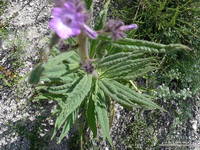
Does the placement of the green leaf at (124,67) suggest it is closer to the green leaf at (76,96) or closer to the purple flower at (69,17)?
the green leaf at (76,96)

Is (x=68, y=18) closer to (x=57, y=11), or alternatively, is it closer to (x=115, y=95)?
(x=57, y=11)

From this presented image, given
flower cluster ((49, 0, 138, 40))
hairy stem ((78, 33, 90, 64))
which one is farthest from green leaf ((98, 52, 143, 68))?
flower cluster ((49, 0, 138, 40))

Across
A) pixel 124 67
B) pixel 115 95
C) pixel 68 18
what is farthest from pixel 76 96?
pixel 68 18

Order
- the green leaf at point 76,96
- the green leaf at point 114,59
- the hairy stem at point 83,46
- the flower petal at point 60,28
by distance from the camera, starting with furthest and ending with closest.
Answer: the green leaf at point 114,59, the green leaf at point 76,96, the hairy stem at point 83,46, the flower petal at point 60,28

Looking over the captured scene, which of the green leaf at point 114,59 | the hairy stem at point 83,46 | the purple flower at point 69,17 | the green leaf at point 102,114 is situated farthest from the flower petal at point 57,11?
the green leaf at point 102,114

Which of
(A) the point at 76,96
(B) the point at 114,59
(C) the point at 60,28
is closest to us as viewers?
(C) the point at 60,28

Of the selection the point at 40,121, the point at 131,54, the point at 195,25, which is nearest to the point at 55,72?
the point at 131,54

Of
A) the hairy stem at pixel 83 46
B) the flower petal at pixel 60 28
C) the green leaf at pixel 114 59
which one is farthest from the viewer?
the green leaf at pixel 114 59

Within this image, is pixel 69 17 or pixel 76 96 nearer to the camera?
pixel 69 17
